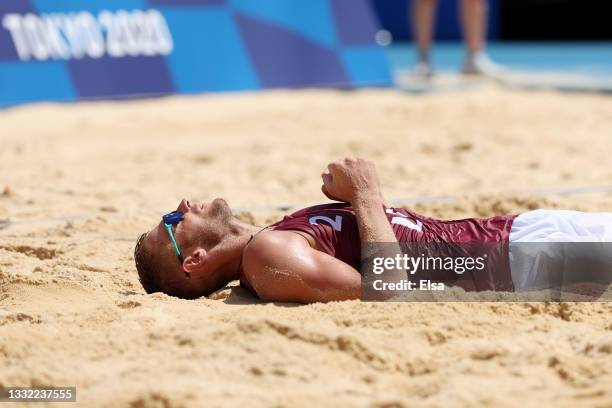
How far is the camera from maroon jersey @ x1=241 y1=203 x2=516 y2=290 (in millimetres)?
3049

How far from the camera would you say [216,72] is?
834cm

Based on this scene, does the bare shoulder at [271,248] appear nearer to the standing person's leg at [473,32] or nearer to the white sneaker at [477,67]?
the standing person's leg at [473,32]

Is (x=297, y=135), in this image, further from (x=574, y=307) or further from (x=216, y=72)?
(x=574, y=307)

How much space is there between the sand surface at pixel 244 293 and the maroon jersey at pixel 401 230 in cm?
17

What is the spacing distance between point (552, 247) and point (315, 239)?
0.74 m

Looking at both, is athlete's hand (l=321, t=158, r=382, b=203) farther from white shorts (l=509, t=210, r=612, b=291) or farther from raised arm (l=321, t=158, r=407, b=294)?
white shorts (l=509, t=210, r=612, b=291)

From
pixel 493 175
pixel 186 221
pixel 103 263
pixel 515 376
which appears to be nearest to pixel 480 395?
pixel 515 376

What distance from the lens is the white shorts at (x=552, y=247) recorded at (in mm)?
3037

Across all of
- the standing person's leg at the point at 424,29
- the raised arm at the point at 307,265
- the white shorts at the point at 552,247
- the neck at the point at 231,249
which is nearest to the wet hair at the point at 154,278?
the neck at the point at 231,249

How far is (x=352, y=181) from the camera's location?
3076 millimetres

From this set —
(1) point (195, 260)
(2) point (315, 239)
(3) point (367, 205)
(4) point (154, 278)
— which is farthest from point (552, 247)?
(4) point (154, 278)

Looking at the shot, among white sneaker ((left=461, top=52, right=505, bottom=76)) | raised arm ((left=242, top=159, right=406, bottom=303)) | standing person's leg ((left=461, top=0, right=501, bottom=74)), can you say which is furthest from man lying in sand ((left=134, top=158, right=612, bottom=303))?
white sneaker ((left=461, top=52, right=505, bottom=76))

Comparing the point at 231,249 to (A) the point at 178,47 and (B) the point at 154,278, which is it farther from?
(A) the point at 178,47

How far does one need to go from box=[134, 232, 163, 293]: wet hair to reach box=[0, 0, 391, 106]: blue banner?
15.6 ft
